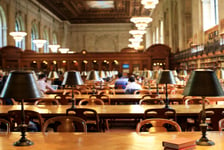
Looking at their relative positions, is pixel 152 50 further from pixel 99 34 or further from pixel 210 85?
pixel 210 85

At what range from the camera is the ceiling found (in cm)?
2948

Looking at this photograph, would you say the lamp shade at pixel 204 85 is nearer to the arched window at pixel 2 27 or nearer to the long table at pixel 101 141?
the long table at pixel 101 141

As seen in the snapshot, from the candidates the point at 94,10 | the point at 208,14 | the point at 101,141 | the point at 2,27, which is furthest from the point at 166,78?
the point at 94,10

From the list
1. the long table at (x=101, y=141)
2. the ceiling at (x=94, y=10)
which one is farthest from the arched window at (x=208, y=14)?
the long table at (x=101, y=141)

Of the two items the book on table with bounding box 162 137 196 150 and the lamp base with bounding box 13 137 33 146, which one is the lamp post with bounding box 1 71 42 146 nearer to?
the lamp base with bounding box 13 137 33 146

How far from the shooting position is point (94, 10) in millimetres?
33938

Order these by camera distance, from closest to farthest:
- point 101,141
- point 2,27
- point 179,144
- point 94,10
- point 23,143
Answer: point 179,144, point 23,143, point 101,141, point 2,27, point 94,10

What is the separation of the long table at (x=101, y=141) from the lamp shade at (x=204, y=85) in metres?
0.47

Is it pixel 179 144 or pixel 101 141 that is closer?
pixel 179 144

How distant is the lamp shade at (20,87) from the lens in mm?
2879

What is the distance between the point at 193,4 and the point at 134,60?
7.63 metres

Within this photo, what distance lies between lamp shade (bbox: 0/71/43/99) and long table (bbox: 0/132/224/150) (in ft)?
1.62

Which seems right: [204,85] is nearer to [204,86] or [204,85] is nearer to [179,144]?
[204,86]

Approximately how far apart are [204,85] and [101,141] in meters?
1.10
